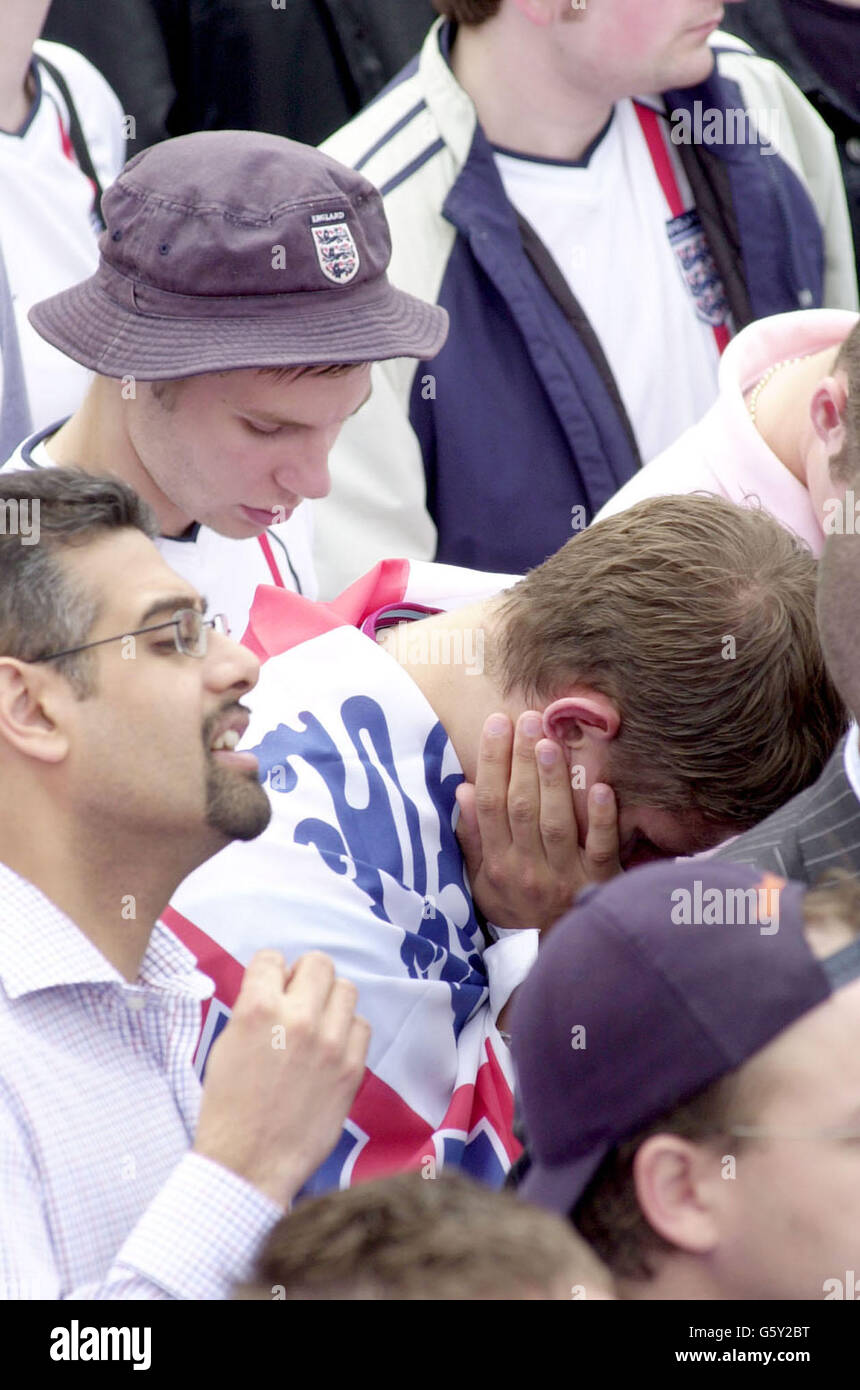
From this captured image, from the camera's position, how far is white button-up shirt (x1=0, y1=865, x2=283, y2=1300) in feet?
4.76

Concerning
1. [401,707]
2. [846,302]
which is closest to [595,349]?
[846,302]

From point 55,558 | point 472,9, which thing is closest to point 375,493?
point 472,9

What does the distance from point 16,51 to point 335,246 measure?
35.4 inches

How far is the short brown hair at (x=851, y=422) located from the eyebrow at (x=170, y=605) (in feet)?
2.27

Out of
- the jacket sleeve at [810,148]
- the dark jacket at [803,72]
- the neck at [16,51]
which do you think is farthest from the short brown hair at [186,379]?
the dark jacket at [803,72]

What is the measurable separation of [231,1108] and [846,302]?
8.10ft

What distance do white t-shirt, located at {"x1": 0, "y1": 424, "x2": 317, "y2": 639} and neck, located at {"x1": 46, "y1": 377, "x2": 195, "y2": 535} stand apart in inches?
1.3

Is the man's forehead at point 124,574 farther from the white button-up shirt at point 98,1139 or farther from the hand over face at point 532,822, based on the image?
the hand over face at point 532,822

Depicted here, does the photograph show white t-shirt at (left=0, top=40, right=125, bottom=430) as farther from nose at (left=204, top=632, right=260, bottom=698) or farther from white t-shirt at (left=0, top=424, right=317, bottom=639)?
nose at (left=204, top=632, right=260, bottom=698)

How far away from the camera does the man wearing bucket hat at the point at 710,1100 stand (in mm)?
1323

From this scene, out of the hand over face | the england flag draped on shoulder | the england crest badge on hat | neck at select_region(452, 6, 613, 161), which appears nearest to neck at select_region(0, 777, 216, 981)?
the england flag draped on shoulder

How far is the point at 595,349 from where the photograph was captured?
3.14m

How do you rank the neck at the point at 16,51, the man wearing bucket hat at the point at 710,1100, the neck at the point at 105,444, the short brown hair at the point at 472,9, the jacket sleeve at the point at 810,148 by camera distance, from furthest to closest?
the jacket sleeve at the point at 810,148 < the short brown hair at the point at 472,9 < the neck at the point at 16,51 < the neck at the point at 105,444 < the man wearing bucket hat at the point at 710,1100

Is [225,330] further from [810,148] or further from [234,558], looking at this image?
[810,148]
